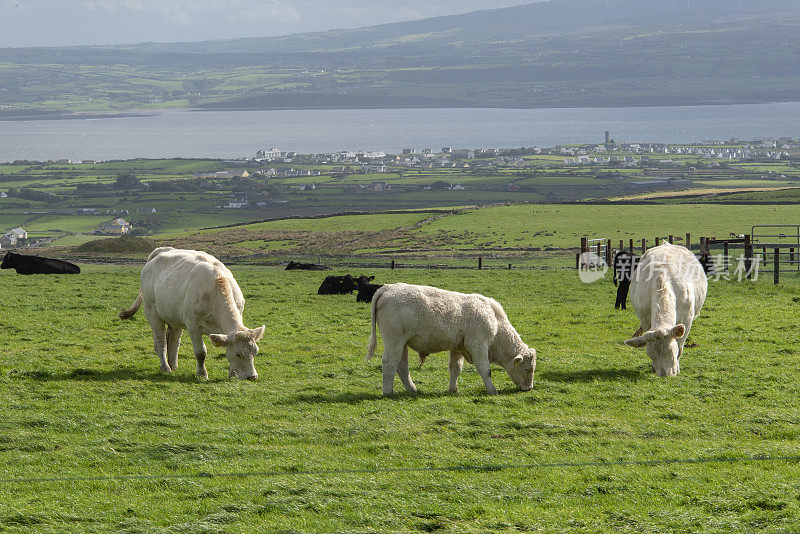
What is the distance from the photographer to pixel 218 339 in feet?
49.6

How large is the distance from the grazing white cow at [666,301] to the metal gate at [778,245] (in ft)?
48.7

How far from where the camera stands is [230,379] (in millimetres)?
16062

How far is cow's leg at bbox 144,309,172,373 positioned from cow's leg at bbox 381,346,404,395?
185 inches

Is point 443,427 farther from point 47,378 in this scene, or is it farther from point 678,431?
point 47,378

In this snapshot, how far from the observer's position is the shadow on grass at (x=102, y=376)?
1605 cm

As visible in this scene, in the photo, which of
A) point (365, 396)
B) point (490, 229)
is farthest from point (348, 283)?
point (490, 229)

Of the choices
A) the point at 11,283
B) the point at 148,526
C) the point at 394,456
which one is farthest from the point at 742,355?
the point at 11,283

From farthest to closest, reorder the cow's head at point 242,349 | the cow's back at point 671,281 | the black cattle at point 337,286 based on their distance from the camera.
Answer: the black cattle at point 337,286, the cow's back at point 671,281, the cow's head at point 242,349

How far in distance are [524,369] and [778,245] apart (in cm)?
2779

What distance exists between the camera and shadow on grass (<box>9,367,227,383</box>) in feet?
52.6

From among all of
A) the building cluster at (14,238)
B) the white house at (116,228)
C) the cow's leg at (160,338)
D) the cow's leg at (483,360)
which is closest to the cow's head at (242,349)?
the cow's leg at (160,338)

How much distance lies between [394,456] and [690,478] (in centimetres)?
383

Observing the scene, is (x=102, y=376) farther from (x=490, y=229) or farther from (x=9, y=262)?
(x=490, y=229)

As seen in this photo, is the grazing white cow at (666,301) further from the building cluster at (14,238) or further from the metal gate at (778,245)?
the building cluster at (14,238)
